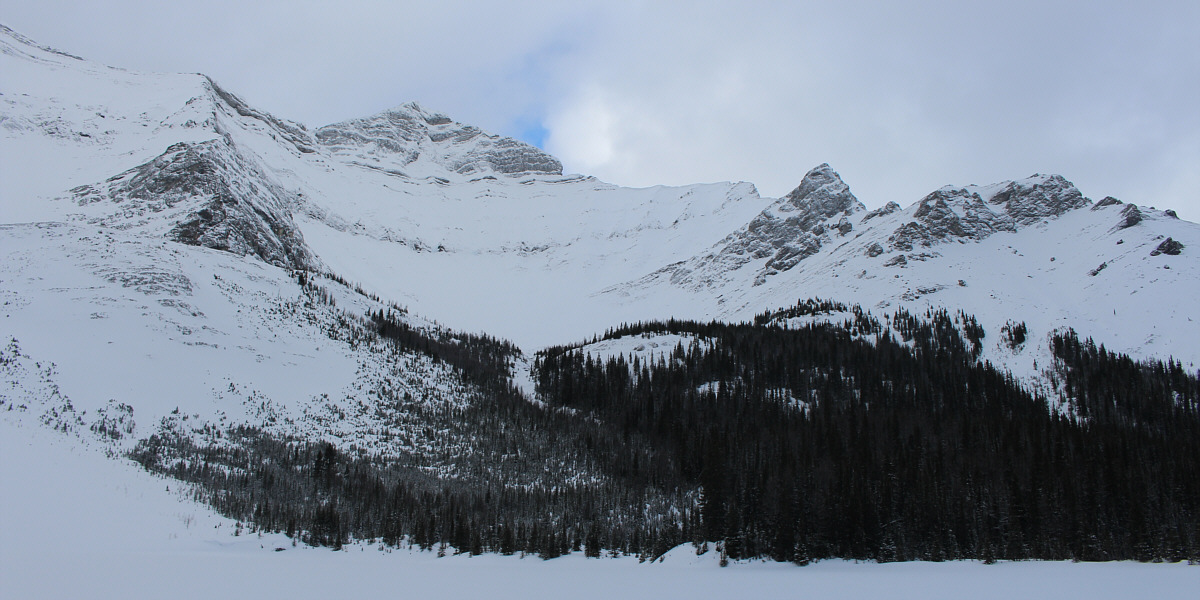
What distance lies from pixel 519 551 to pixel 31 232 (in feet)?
236

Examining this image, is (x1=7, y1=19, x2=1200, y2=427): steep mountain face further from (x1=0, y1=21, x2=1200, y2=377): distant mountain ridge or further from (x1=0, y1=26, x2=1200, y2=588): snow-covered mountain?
(x1=0, y1=26, x2=1200, y2=588): snow-covered mountain

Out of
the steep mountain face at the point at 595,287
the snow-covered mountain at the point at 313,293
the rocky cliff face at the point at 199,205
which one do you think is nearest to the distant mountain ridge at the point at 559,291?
the rocky cliff face at the point at 199,205

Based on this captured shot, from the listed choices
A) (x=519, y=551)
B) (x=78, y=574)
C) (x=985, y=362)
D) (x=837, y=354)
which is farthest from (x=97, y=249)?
(x=985, y=362)

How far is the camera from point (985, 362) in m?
110

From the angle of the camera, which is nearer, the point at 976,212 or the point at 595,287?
the point at 976,212

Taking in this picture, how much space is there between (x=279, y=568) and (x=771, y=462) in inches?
1795

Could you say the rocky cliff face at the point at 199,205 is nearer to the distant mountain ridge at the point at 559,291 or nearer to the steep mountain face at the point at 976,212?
the distant mountain ridge at the point at 559,291

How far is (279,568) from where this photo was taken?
90.6 ft

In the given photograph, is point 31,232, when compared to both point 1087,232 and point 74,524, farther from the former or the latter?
point 1087,232

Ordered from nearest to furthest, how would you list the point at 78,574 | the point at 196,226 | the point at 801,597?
the point at 78,574
the point at 801,597
the point at 196,226

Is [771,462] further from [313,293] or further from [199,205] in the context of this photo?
[199,205]

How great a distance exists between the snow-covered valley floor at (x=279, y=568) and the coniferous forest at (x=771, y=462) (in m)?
4.44

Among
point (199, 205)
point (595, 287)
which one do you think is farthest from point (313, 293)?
point (595, 287)

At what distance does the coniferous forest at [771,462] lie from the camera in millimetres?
45031
